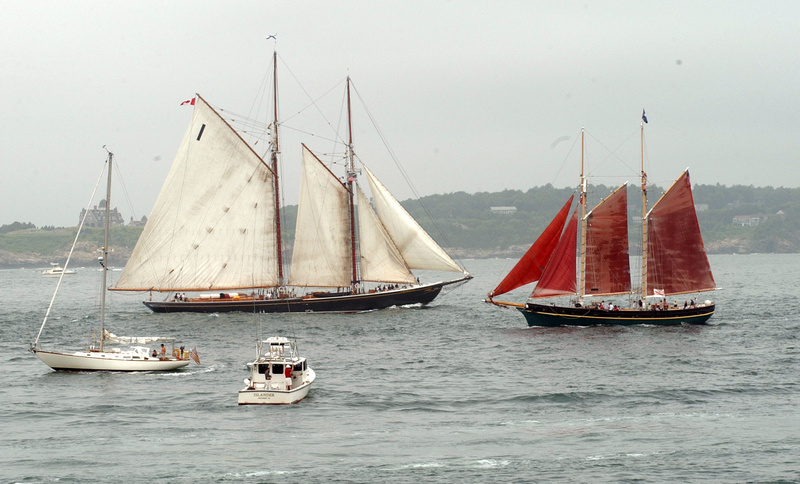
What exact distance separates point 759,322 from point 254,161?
49.0 meters

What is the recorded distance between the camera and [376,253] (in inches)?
3693

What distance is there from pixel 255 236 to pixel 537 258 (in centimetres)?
3071

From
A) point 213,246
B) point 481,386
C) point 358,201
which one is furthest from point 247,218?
point 481,386

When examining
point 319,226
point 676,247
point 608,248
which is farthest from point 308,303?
point 676,247

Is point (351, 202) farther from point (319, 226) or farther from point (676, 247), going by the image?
point (676, 247)

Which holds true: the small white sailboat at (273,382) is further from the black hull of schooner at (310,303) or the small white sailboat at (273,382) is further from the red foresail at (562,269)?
the black hull of schooner at (310,303)

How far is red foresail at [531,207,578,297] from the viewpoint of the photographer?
3012 inches

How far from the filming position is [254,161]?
308ft

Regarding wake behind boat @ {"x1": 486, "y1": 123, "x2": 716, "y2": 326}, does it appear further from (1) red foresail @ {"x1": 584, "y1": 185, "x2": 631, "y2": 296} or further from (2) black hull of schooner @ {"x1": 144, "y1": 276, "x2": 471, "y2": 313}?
(2) black hull of schooner @ {"x1": 144, "y1": 276, "x2": 471, "y2": 313}

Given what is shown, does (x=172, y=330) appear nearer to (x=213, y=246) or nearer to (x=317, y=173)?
(x=213, y=246)

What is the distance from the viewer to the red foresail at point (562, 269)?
76.5 meters

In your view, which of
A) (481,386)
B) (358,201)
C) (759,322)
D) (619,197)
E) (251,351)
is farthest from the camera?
(358,201)

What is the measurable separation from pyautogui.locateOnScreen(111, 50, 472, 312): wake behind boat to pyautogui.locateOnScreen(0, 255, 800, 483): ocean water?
17916 mm

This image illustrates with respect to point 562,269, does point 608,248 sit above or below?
above
